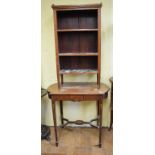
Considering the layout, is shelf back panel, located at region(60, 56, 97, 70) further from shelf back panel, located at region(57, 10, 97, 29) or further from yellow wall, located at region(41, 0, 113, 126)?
shelf back panel, located at region(57, 10, 97, 29)

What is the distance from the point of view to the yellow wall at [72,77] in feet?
9.66

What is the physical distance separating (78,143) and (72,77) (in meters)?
0.97

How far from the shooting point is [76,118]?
322 centimetres

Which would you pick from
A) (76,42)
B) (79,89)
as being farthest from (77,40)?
(79,89)

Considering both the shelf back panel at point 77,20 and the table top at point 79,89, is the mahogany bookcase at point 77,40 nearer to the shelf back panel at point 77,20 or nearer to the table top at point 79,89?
the shelf back panel at point 77,20

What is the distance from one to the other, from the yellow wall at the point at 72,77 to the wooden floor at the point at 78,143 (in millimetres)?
215

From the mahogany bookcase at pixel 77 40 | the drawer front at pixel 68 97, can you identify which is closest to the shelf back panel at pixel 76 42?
the mahogany bookcase at pixel 77 40

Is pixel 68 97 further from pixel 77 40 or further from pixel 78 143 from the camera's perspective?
pixel 77 40

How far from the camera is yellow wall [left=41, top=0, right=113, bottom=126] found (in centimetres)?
295

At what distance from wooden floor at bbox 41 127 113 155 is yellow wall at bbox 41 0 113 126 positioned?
21 cm

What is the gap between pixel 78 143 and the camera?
9.06 feet
